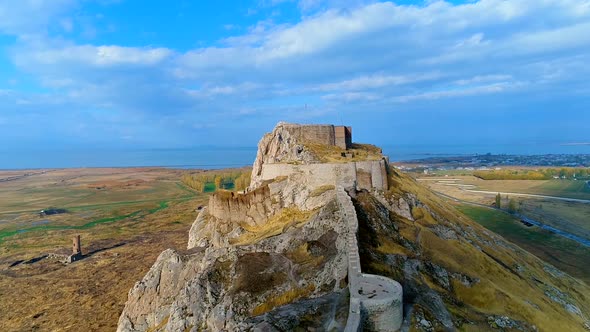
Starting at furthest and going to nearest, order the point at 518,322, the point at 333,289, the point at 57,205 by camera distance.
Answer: the point at 57,205 < the point at 518,322 < the point at 333,289

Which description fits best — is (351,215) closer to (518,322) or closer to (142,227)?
(518,322)

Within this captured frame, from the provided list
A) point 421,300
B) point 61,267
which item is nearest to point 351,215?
point 421,300

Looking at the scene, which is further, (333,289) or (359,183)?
(359,183)

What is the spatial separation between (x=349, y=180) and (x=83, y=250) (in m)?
65.0

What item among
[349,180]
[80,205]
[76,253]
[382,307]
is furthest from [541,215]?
[80,205]

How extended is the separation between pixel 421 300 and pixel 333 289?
21.6 ft

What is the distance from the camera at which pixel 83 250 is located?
82125 millimetres

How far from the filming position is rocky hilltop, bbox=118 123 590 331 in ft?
88.5

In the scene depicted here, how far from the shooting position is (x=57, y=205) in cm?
14688

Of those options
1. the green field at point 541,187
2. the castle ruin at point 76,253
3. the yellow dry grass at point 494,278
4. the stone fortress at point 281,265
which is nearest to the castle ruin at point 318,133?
the stone fortress at point 281,265

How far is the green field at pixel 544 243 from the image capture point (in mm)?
62406

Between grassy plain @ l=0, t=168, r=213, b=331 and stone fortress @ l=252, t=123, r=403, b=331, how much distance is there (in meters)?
28.8

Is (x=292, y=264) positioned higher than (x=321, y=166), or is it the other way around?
(x=321, y=166)

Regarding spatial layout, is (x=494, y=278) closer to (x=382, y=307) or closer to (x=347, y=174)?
(x=347, y=174)
